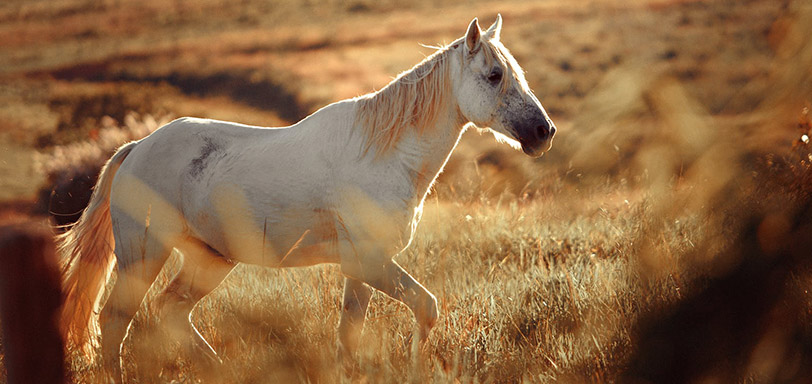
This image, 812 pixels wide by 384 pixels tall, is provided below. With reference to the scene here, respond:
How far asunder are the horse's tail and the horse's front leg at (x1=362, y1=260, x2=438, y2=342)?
5.95 ft

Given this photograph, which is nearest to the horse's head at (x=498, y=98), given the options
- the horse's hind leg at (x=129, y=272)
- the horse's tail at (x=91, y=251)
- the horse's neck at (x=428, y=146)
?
the horse's neck at (x=428, y=146)

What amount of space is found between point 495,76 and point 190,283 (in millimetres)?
2361

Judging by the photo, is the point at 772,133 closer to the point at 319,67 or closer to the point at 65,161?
the point at 65,161

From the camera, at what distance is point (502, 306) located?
4.08m

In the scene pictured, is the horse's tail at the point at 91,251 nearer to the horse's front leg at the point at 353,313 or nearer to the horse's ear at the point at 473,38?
the horse's front leg at the point at 353,313

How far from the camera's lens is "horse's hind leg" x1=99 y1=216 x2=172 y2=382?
3738mm

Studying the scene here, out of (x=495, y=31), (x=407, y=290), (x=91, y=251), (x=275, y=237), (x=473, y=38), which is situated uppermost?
(x=495, y=31)

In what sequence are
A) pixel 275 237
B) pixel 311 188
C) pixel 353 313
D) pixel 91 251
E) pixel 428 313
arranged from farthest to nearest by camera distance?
pixel 91 251
pixel 353 313
pixel 275 237
pixel 311 188
pixel 428 313

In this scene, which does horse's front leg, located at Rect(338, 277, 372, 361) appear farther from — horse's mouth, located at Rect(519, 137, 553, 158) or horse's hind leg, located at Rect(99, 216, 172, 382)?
horse's mouth, located at Rect(519, 137, 553, 158)

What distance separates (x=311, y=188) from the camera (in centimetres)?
353

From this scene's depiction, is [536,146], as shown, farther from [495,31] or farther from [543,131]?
[495,31]

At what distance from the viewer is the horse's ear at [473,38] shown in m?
3.34

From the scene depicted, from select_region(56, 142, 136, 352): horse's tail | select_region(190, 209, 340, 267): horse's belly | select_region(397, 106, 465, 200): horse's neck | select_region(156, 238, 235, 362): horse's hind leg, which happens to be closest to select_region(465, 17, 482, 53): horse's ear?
select_region(397, 106, 465, 200): horse's neck

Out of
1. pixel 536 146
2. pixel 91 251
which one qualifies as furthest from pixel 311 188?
pixel 91 251
